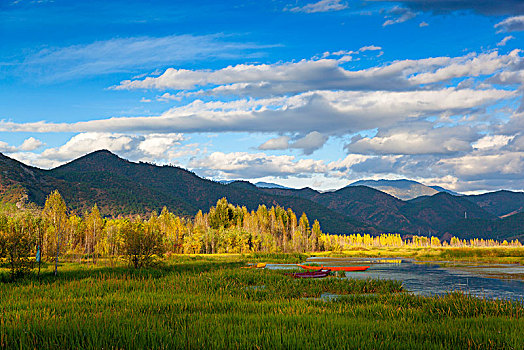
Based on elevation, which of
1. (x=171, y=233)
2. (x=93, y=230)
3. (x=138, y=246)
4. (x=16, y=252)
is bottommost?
(x=171, y=233)

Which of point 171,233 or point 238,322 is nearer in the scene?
point 238,322

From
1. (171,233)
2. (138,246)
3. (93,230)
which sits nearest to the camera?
(138,246)

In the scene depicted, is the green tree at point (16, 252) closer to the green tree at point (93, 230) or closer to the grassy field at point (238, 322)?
the grassy field at point (238, 322)

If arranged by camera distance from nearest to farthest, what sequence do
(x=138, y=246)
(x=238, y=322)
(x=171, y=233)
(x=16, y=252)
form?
1. (x=238, y=322)
2. (x=16, y=252)
3. (x=138, y=246)
4. (x=171, y=233)

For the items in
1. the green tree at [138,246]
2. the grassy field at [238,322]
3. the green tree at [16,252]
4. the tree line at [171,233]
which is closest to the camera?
the grassy field at [238,322]

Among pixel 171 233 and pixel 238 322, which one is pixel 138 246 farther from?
pixel 171 233

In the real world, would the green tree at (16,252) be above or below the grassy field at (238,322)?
above

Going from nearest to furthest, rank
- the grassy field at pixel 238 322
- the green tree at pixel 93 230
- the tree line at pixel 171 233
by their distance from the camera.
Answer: the grassy field at pixel 238 322 < the tree line at pixel 171 233 < the green tree at pixel 93 230

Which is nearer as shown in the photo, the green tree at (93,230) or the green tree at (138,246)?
the green tree at (138,246)

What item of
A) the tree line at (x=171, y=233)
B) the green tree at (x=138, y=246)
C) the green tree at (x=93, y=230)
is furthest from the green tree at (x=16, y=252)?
the green tree at (x=93, y=230)

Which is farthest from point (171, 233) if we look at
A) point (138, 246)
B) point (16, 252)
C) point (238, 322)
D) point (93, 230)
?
point (238, 322)

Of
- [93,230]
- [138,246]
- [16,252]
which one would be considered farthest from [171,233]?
[16,252]

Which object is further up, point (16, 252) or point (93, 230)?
point (16, 252)

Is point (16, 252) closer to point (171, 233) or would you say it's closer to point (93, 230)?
point (93, 230)
